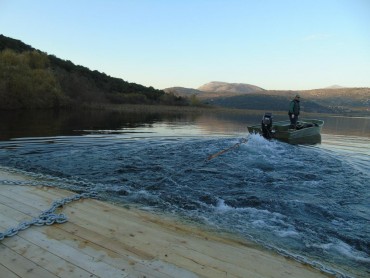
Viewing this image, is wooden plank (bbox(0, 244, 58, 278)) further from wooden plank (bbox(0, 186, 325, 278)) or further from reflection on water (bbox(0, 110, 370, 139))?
reflection on water (bbox(0, 110, 370, 139))

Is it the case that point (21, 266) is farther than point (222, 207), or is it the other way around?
point (222, 207)

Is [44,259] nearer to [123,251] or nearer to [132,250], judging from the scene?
[123,251]

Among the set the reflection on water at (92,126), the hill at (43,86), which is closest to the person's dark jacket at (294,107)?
the reflection on water at (92,126)

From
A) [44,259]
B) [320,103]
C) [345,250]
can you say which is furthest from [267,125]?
[320,103]

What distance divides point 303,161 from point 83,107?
195 feet

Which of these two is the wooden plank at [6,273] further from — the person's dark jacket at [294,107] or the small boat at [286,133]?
the person's dark jacket at [294,107]

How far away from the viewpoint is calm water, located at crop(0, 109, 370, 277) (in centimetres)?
574

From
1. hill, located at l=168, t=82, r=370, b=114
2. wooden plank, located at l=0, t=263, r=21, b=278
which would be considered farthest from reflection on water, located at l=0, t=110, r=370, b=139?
hill, located at l=168, t=82, r=370, b=114

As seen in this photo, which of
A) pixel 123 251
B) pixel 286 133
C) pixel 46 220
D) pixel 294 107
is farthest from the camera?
pixel 294 107

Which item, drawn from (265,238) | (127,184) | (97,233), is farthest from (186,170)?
(97,233)

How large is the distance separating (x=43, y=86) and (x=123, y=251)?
57514mm

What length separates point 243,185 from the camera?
375 inches

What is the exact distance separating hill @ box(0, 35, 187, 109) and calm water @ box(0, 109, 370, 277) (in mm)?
38451

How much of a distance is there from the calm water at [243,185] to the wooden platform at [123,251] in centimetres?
89
